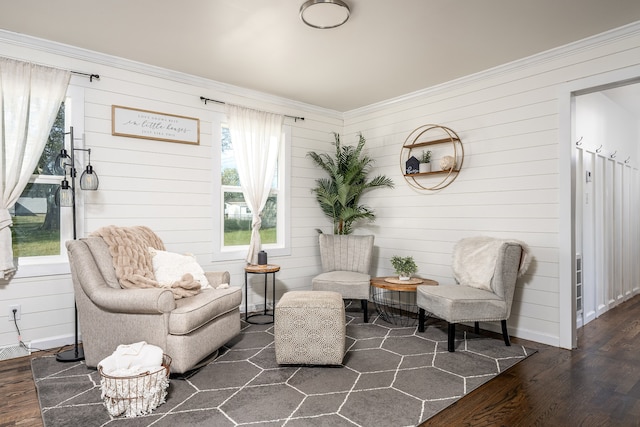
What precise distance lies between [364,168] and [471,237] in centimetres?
178

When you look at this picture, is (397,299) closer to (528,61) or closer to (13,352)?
(528,61)

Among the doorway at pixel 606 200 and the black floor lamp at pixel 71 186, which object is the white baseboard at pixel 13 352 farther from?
the doorway at pixel 606 200

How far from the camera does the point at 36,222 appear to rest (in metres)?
3.16

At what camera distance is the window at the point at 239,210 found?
4156mm

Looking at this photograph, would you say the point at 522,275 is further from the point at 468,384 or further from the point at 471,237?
the point at 468,384

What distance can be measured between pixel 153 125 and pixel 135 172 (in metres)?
0.50

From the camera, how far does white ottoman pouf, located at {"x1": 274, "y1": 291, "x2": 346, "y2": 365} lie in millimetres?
2713

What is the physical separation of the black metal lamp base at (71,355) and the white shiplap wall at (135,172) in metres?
0.30

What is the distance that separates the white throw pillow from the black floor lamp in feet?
2.03

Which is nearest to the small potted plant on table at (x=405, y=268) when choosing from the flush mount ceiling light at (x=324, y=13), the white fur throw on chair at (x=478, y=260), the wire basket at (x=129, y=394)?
the white fur throw on chair at (x=478, y=260)

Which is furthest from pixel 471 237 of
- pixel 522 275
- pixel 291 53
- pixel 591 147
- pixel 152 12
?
pixel 152 12

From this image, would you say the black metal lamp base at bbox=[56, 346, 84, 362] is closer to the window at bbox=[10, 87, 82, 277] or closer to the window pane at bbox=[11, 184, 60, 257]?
the window at bbox=[10, 87, 82, 277]

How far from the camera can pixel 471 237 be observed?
12.1ft

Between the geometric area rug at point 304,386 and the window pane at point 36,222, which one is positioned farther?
the window pane at point 36,222
